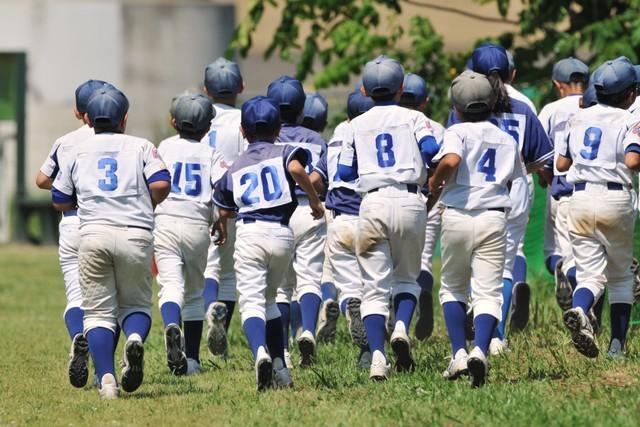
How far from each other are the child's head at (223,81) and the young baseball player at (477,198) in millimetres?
2718

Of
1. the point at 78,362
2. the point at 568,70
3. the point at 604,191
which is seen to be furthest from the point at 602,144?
the point at 78,362

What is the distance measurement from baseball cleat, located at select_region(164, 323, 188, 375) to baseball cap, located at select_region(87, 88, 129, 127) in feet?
5.28

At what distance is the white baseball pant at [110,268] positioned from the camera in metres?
9.34

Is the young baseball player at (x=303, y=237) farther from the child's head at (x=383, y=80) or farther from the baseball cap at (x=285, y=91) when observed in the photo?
the child's head at (x=383, y=80)

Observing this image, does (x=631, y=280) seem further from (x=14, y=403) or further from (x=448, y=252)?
(x=14, y=403)

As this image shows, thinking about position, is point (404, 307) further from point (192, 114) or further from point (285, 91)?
point (192, 114)

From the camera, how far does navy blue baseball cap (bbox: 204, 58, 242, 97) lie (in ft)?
38.4

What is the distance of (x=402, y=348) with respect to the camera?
31.8ft

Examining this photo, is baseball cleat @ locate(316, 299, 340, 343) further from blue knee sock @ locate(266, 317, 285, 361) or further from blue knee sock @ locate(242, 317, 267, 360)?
Answer: blue knee sock @ locate(242, 317, 267, 360)

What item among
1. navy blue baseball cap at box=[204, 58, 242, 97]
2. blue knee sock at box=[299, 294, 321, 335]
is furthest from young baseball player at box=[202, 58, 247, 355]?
blue knee sock at box=[299, 294, 321, 335]

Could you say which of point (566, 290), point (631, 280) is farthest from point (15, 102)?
point (631, 280)

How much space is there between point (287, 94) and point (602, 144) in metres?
2.34

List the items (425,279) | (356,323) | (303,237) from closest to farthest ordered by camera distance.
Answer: (356,323) < (303,237) < (425,279)

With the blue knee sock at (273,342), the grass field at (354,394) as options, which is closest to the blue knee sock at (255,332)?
the blue knee sock at (273,342)
